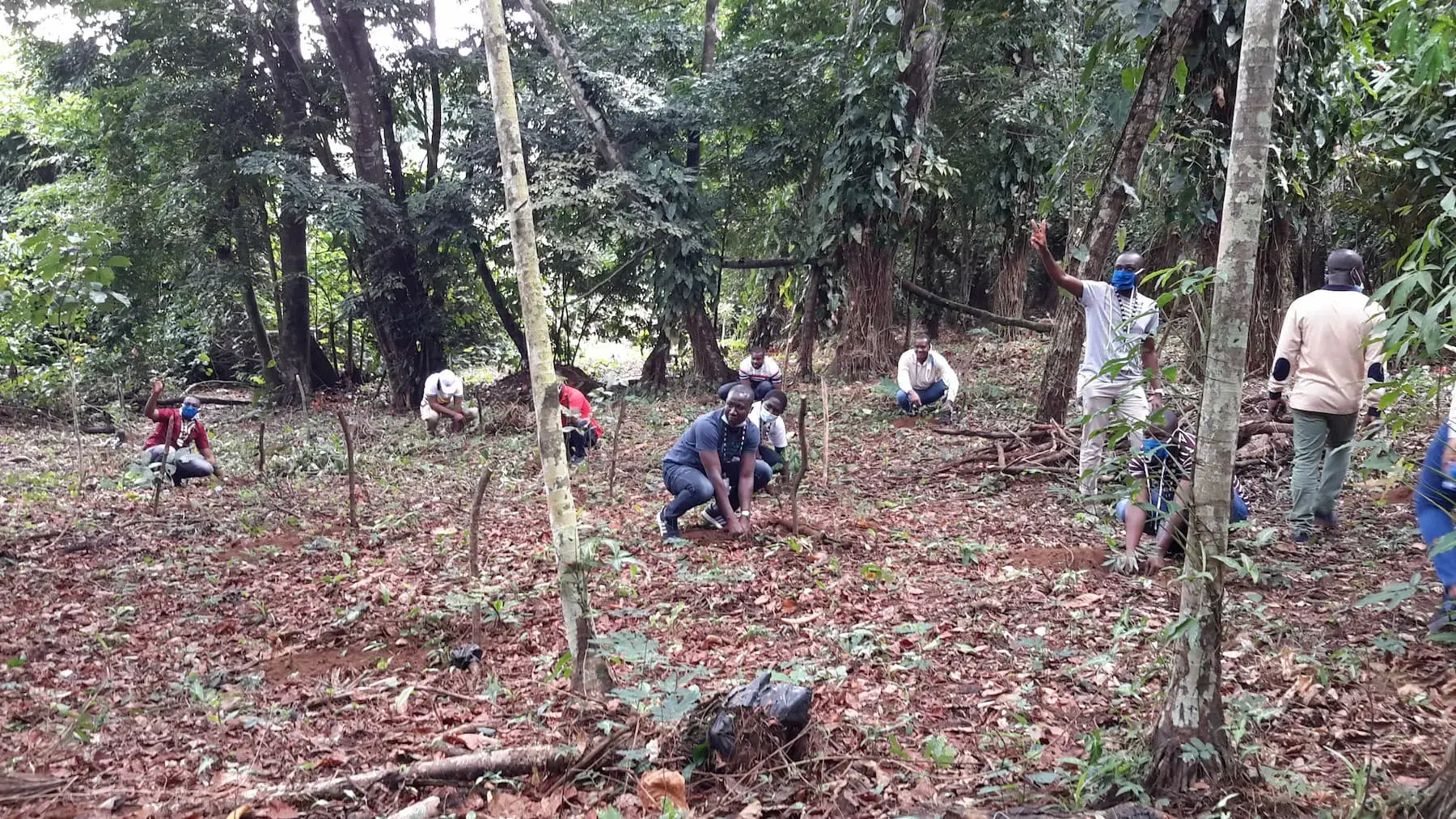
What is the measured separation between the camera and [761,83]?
13945mm

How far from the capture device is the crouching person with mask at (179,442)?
9016 millimetres

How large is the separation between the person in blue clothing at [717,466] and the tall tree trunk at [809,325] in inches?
284

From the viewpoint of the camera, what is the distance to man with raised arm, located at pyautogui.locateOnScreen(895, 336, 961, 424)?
10.9m

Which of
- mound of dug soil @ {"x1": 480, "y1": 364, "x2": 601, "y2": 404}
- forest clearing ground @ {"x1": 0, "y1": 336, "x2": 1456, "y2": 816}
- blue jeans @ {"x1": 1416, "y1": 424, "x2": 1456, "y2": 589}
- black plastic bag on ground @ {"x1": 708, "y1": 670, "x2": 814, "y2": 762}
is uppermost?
blue jeans @ {"x1": 1416, "y1": 424, "x2": 1456, "y2": 589}

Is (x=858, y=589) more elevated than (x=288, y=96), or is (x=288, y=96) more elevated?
(x=288, y=96)

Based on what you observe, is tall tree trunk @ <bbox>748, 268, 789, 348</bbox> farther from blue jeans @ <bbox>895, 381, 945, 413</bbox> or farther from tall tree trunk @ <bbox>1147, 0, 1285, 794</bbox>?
tall tree trunk @ <bbox>1147, 0, 1285, 794</bbox>

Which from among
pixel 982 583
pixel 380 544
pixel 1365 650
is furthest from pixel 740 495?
pixel 1365 650

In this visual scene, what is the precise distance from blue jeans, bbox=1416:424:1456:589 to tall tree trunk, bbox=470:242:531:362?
45.9 ft

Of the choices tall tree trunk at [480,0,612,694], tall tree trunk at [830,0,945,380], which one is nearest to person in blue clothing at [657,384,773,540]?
tall tree trunk at [480,0,612,694]

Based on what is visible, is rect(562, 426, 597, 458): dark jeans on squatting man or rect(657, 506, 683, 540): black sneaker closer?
rect(657, 506, 683, 540): black sneaker

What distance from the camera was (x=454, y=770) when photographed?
330cm

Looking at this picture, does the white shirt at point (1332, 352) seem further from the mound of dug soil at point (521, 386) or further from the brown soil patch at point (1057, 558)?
the mound of dug soil at point (521, 386)

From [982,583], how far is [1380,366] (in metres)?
2.52

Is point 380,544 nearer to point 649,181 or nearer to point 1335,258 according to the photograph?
point 1335,258
